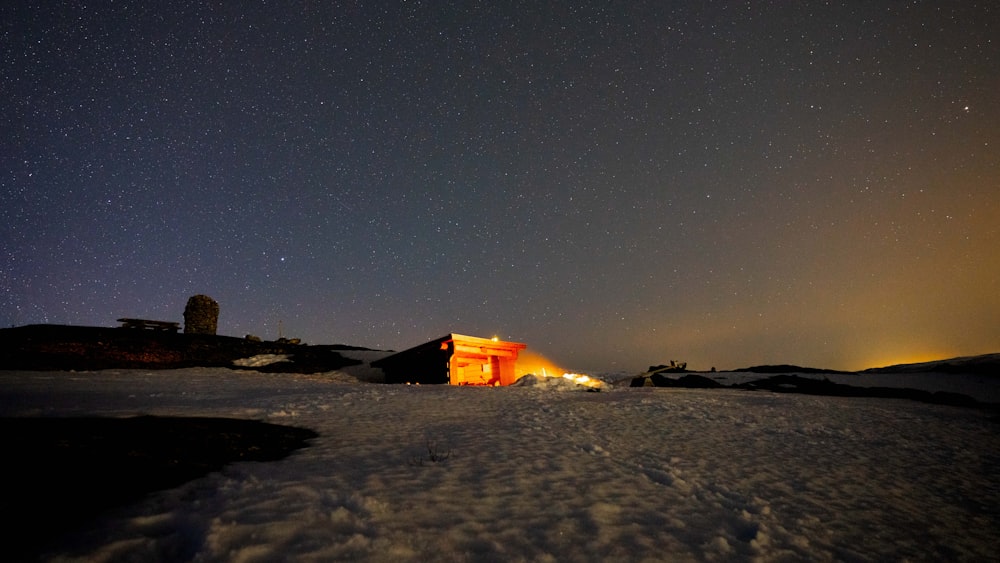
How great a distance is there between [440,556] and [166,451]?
4.39 m

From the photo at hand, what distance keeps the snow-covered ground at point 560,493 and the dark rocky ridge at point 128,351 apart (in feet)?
48.1

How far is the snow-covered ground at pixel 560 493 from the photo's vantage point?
3645mm

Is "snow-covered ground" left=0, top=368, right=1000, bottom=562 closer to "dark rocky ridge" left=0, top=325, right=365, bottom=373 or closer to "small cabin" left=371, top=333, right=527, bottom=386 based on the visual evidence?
"small cabin" left=371, top=333, right=527, bottom=386

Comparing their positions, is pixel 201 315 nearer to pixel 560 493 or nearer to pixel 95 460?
pixel 95 460

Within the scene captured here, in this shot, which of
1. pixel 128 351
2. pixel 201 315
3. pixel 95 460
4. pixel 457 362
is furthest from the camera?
pixel 201 315

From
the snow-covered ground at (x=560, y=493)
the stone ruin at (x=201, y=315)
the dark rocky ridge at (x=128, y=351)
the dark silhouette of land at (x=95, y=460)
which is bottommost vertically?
the snow-covered ground at (x=560, y=493)

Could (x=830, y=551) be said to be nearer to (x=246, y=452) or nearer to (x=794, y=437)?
(x=794, y=437)

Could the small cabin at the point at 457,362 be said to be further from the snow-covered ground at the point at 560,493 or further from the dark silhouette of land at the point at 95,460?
the dark silhouette of land at the point at 95,460

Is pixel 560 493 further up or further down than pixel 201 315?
further down

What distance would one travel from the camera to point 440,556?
11.5 feet

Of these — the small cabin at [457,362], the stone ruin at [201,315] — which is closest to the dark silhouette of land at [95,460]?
the small cabin at [457,362]

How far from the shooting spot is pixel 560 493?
5.08 metres

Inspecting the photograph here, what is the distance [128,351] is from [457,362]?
1985 centimetres

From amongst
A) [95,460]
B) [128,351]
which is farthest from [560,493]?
[128,351]
